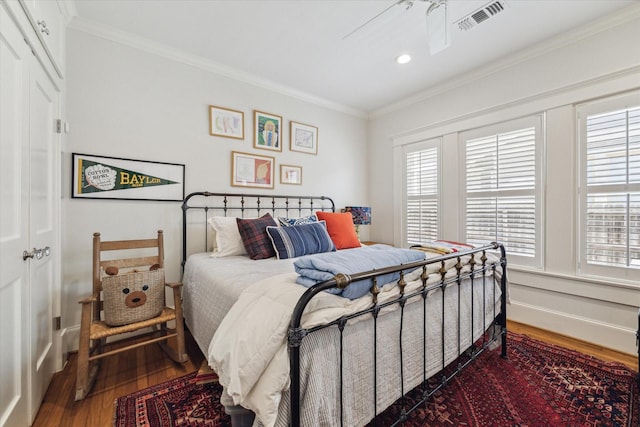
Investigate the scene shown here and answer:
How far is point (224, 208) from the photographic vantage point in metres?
2.97

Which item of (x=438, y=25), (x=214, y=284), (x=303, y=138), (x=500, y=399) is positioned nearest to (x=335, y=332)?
(x=214, y=284)

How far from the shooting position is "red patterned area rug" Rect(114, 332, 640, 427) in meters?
1.44

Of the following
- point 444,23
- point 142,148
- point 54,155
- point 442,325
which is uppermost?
point 444,23

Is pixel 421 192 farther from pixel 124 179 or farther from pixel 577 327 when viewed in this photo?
pixel 124 179

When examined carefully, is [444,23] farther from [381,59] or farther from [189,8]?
[189,8]

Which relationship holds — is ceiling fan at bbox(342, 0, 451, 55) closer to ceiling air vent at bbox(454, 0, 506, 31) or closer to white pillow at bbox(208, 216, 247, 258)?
ceiling air vent at bbox(454, 0, 506, 31)

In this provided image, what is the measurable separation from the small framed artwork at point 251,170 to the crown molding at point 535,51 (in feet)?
6.75

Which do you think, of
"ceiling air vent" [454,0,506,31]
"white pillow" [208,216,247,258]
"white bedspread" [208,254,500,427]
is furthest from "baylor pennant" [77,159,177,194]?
"ceiling air vent" [454,0,506,31]

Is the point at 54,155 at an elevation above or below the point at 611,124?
below

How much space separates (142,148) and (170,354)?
1746 millimetres

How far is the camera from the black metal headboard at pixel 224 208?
2.73 m

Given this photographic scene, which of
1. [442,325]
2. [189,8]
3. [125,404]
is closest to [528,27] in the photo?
[442,325]

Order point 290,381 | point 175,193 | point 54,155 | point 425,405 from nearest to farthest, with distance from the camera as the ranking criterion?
point 290,381
point 425,405
point 54,155
point 175,193

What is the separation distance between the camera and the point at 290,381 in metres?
0.94
